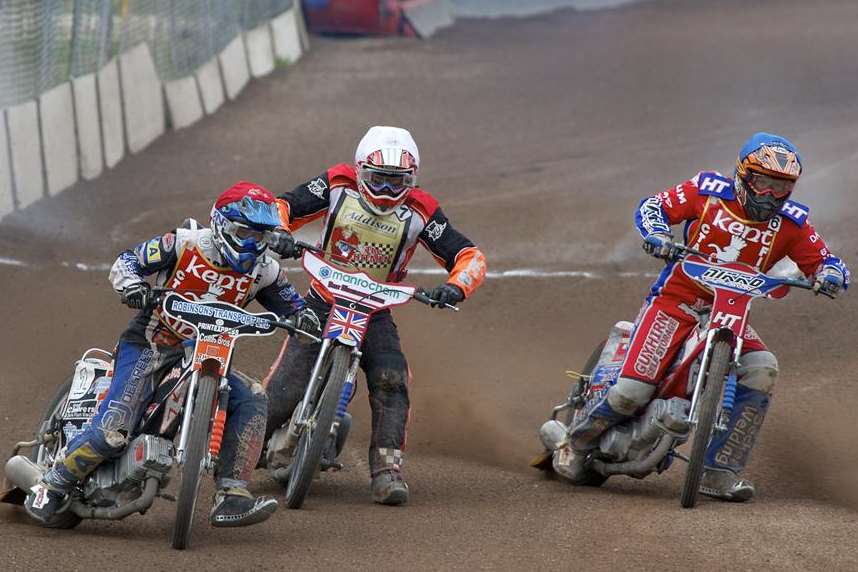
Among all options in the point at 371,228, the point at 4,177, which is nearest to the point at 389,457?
the point at 371,228

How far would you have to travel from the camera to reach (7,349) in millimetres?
10602

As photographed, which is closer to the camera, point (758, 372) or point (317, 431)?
point (317, 431)

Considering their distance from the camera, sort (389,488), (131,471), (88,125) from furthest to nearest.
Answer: (88,125) → (389,488) → (131,471)

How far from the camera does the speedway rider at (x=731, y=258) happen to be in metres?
8.24

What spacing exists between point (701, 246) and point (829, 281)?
75 centimetres

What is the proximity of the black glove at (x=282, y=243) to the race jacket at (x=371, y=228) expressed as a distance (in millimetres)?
886

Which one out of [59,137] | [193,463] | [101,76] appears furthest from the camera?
[101,76]

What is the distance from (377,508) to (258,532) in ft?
2.95

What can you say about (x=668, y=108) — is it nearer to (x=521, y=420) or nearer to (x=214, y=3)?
(x=214, y=3)

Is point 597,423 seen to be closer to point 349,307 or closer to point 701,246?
point 701,246

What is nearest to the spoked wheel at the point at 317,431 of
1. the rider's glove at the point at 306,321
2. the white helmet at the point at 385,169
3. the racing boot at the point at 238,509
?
the rider's glove at the point at 306,321

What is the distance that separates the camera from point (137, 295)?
6.96m

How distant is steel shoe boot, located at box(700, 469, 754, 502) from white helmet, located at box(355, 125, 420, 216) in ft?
7.65

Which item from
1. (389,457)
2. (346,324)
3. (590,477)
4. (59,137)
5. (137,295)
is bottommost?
(59,137)
